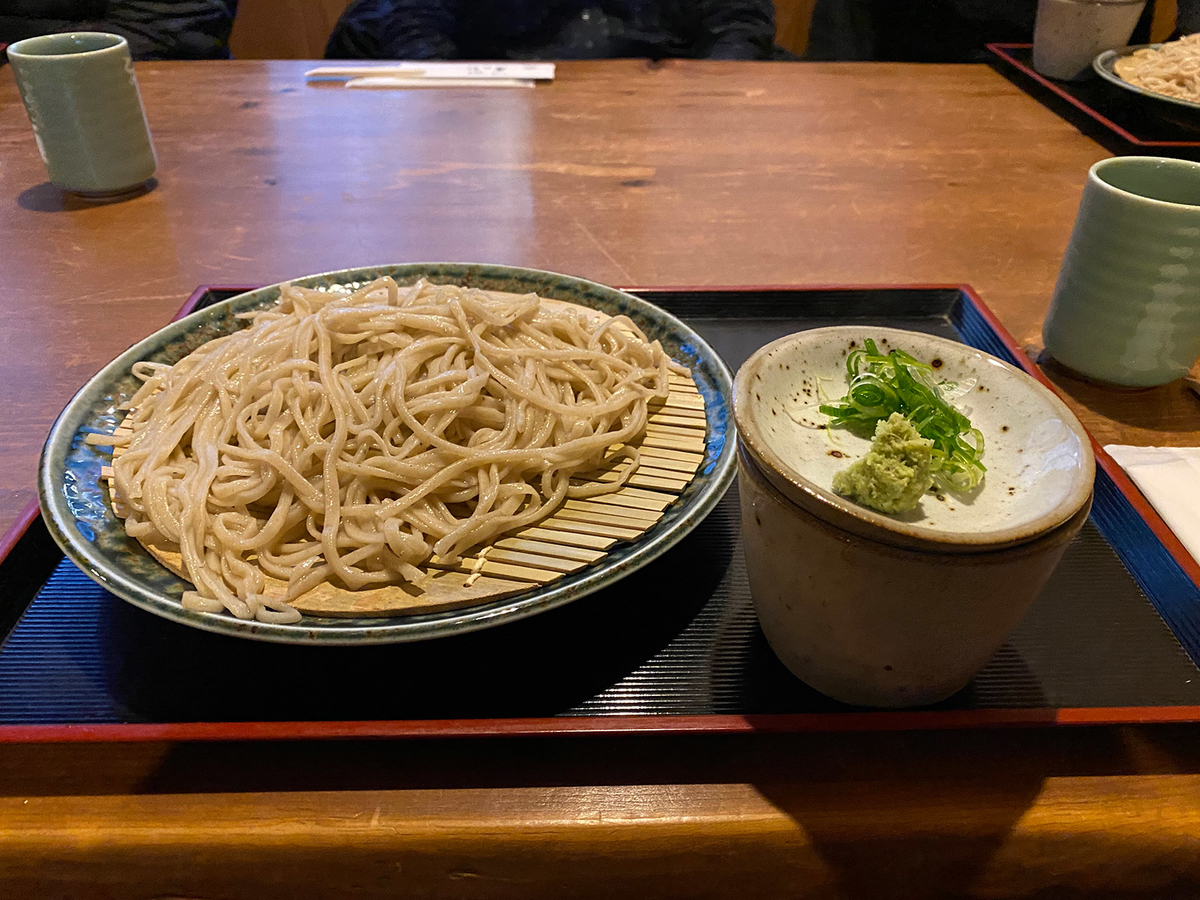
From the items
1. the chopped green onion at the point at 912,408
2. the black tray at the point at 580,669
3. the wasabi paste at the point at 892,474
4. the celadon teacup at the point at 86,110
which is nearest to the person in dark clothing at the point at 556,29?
the celadon teacup at the point at 86,110

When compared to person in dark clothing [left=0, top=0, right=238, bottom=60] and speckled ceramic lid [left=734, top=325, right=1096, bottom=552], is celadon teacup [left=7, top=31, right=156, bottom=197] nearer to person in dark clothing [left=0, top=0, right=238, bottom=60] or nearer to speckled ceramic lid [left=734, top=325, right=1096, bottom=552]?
speckled ceramic lid [left=734, top=325, right=1096, bottom=552]

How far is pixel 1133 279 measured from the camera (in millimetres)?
1267

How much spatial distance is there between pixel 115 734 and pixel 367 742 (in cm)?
24

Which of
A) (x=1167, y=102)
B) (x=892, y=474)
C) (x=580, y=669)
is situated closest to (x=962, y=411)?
(x=892, y=474)

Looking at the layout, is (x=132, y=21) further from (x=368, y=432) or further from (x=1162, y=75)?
(x=1162, y=75)

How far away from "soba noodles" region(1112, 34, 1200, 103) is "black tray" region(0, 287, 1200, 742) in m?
2.06

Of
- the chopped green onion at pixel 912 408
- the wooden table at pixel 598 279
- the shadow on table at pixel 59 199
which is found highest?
the chopped green onion at pixel 912 408

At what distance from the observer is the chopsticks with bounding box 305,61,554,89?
3043mm

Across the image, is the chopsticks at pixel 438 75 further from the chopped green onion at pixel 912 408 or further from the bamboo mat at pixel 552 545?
the chopped green onion at pixel 912 408

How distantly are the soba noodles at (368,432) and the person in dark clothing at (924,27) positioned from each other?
11.6 feet

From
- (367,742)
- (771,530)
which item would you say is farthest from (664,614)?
(367,742)

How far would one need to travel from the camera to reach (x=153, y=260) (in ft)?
6.15

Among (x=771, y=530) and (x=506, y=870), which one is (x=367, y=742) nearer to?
(x=506, y=870)

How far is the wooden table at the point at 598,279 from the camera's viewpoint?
30.4 inches
